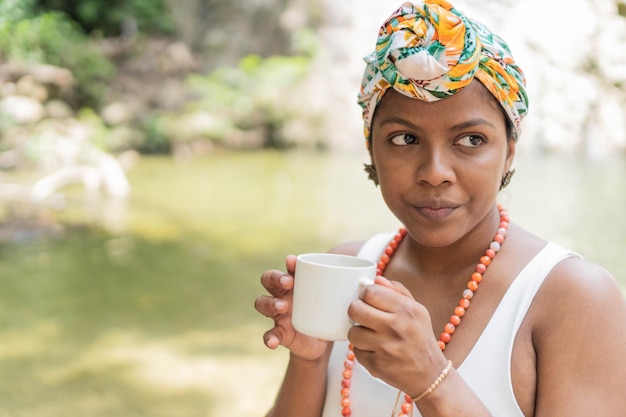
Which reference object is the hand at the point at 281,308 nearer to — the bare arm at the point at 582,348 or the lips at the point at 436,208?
the lips at the point at 436,208

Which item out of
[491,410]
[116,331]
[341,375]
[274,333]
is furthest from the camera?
[116,331]

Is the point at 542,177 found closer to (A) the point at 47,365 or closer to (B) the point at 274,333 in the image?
(A) the point at 47,365

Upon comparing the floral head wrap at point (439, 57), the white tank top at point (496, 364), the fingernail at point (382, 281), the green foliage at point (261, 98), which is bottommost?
the white tank top at point (496, 364)

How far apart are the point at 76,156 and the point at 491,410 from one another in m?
10.1

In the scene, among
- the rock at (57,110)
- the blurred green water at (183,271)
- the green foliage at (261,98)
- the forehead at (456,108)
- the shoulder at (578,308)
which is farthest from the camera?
the green foliage at (261,98)

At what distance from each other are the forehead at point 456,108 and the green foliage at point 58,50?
12.1 meters

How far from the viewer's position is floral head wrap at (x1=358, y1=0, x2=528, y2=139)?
1.26 metres

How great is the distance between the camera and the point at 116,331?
524 cm

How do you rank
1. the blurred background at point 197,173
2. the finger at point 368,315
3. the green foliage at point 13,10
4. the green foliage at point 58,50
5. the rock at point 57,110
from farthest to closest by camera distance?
the rock at point 57,110
the green foliage at point 13,10
the green foliage at point 58,50
the blurred background at point 197,173
the finger at point 368,315

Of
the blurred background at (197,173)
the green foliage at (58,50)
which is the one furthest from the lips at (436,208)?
the green foliage at (58,50)

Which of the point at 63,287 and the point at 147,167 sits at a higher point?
the point at 147,167

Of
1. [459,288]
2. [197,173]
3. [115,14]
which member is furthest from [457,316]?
[115,14]

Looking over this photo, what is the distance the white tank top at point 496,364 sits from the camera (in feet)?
4.12

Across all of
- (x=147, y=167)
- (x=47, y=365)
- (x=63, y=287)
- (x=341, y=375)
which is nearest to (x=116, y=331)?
(x=47, y=365)
